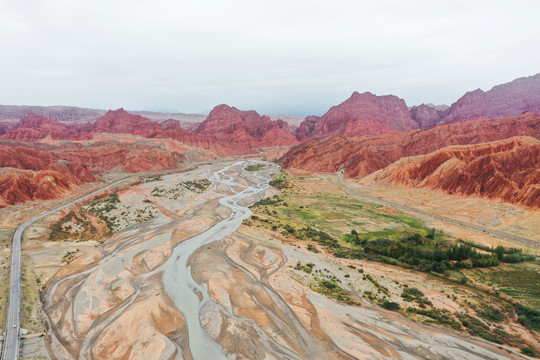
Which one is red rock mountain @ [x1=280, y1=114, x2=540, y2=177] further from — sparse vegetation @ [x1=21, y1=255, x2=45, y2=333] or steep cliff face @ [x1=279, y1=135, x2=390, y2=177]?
sparse vegetation @ [x1=21, y1=255, x2=45, y2=333]

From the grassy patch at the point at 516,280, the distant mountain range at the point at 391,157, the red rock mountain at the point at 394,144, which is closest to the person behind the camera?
the grassy patch at the point at 516,280

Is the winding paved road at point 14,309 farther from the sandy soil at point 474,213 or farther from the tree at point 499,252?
the sandy soil at point 474,213

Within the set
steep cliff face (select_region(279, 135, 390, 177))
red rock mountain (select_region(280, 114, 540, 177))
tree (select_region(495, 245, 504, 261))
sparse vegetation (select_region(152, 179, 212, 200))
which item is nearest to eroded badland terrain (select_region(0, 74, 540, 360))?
tree (select_region(495, 245, 504, 261))

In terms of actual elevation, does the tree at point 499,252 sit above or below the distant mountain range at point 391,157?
below

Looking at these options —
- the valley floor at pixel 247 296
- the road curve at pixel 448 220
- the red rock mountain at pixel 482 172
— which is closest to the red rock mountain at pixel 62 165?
the valley floor at pixel 247 296

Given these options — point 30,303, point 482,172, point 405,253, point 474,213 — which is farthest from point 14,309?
point 482,172

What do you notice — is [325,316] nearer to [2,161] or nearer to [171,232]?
[171,232]

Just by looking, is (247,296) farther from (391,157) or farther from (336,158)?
(391,157)
